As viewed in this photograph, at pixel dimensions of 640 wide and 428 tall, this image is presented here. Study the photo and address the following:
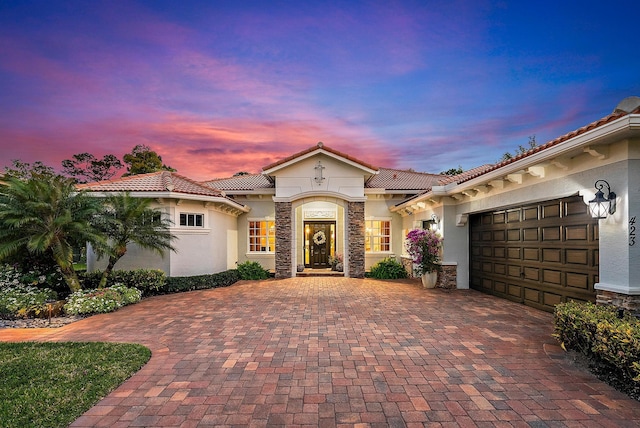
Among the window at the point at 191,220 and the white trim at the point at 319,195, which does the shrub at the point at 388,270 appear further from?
the window at the point at 191,220

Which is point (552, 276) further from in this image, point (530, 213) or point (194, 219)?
point (194, 219)

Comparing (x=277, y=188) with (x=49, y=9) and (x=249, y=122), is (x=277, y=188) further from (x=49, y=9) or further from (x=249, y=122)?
(x=49, y=9)

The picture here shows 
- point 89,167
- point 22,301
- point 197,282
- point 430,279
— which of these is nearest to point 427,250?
point 430,279

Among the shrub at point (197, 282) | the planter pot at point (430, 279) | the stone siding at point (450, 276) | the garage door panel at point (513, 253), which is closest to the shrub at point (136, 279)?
the shrub at point (197, 282)

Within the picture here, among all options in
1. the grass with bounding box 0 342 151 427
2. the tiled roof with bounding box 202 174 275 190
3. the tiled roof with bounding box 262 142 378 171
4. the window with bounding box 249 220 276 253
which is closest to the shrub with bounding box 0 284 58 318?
the grass with bounding box 0 342 151 427

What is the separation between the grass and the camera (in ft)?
9.87

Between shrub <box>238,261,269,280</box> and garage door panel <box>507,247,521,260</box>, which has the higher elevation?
garage door panel <box>507,247,521,260</box>

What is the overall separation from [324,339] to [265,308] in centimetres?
281

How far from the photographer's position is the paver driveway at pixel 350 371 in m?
2.98

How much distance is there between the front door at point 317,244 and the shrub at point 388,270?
4.19 m

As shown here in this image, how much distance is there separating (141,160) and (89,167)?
9404mm

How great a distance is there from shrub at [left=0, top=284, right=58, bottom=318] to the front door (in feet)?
36.9

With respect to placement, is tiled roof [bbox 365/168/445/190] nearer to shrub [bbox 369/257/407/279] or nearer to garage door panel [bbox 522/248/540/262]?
shrub [bbox 369/257/407/279]

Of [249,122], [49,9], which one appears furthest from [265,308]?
[49,9]
